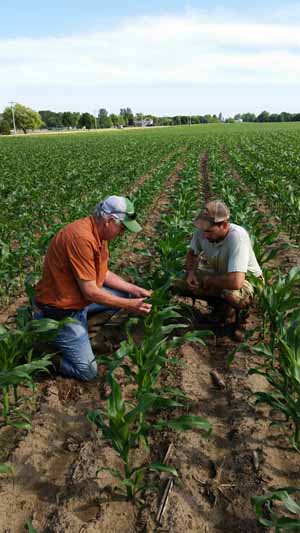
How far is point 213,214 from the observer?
3.85 m

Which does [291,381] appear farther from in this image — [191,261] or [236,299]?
[191,261]

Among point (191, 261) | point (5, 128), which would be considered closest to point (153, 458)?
point (191, 261)

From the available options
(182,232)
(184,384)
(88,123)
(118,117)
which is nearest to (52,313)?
(184,384)

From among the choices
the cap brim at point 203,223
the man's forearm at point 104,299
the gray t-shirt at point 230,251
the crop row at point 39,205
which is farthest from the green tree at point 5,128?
the man's forearm at point 104,299

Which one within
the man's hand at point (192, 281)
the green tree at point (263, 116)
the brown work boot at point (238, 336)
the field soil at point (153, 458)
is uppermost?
the green tree at point (263, 116)

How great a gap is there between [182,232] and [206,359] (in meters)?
2.07

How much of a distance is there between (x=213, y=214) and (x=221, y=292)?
873 mm

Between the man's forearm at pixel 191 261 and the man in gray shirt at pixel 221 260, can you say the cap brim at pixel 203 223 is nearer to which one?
the man in gray shirt at pixel 221 260

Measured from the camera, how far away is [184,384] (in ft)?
12.0

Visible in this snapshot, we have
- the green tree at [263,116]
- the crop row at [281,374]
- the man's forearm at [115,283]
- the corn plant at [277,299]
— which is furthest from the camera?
the green tree at [263,116]

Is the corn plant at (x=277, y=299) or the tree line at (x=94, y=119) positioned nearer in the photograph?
the corn plant at (x=277, y=299)

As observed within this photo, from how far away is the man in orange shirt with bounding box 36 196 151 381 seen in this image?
352 cm

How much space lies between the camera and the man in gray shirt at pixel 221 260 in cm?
392

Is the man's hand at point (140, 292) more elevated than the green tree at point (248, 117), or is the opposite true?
the green tree at point (248, 117)
